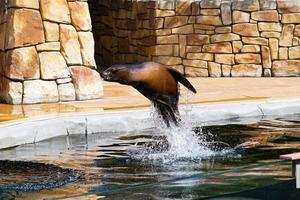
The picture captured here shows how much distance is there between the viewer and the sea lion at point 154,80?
6.83 meters

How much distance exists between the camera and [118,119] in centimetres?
912

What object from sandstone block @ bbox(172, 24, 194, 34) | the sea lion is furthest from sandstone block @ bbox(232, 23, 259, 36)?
the sea lion

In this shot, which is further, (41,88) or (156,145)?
(41,88)

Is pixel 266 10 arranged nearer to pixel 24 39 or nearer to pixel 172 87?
pixel 24 39

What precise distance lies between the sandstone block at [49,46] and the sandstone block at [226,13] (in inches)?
199

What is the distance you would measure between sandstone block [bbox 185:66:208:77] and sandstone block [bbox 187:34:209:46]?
0.53 meters

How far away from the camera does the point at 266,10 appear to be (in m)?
15.3

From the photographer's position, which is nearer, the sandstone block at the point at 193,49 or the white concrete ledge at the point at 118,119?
the white concrete ledge at the point at 118,119

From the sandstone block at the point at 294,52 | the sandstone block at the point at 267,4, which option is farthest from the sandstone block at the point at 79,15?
the sandstone block at the point at 294,52

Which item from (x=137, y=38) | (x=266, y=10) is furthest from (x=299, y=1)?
(x=137, y=38)

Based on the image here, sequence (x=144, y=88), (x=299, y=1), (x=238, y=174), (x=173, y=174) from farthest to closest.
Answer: (x=299, y=1) → (x=144, y=88) → (x=173, y=174) → (x=238, y=174)

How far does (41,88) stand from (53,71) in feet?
1.09

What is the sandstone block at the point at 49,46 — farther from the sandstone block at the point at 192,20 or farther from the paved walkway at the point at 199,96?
the sandstone block at the point at 192,20

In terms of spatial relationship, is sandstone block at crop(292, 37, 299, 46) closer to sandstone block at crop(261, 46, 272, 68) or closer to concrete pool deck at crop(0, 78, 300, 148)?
sandstone block at crop(261, 46, 272, 68)
